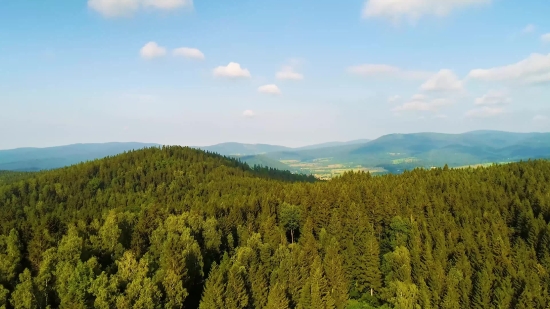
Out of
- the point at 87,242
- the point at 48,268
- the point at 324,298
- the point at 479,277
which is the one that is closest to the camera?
the point at 48,268

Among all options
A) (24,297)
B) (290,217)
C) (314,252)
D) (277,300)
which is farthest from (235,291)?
(290,217)

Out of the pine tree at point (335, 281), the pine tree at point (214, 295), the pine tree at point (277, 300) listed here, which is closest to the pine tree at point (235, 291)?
the pine tree at point (214, 295)

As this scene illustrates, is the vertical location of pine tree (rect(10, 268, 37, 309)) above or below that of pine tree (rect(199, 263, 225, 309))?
above

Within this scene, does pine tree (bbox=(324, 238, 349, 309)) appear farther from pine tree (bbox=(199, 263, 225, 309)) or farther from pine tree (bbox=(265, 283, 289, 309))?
pine tree (bbox=(199, 263, 225, 309))

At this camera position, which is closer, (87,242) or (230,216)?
(87,242)

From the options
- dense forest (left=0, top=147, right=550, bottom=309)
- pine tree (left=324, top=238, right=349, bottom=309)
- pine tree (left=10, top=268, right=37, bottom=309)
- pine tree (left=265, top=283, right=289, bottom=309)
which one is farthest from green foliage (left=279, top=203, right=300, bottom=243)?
pine tree (left=10, top=268, right=37, bottom=309)

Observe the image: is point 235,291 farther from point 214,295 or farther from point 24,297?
point 24,297

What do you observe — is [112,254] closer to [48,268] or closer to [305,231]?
[48,268]

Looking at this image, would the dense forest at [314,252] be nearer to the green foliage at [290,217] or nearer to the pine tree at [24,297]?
the pine tree at [24,297]

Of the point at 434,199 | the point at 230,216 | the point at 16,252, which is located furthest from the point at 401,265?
the point at 16,252
